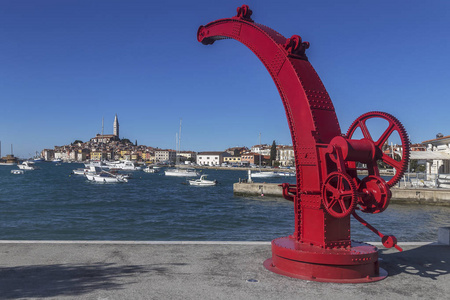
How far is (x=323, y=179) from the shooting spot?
676cm

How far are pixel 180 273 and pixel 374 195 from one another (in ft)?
10.8

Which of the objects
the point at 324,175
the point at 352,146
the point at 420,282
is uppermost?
the point at 352,146

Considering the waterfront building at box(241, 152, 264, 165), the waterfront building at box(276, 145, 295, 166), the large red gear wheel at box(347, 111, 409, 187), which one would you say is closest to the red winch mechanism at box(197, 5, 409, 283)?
the large red gear wheel at box(347, 111, 409, 187)

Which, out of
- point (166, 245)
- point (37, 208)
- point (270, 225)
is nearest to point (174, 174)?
point (37, 208)

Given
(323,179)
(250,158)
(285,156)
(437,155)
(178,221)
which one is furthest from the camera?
(250,158)

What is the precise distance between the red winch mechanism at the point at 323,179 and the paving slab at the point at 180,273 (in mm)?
314

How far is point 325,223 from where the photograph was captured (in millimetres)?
6773

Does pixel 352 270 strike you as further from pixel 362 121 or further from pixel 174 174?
pixel 174 174

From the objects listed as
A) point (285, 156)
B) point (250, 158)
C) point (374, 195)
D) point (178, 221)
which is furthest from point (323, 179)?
point (250, 158)

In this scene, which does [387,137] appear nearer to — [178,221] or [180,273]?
[180,273]

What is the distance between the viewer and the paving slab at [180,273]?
19.1ft

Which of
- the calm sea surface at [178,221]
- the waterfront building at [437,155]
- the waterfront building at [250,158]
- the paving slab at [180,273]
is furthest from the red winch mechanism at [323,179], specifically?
the waterfront building at [250,158]

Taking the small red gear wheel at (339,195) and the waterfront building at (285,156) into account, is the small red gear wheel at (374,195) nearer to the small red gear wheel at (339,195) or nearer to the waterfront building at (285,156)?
the small red gear wheel at (339,195)

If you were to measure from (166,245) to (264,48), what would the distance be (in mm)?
4508
